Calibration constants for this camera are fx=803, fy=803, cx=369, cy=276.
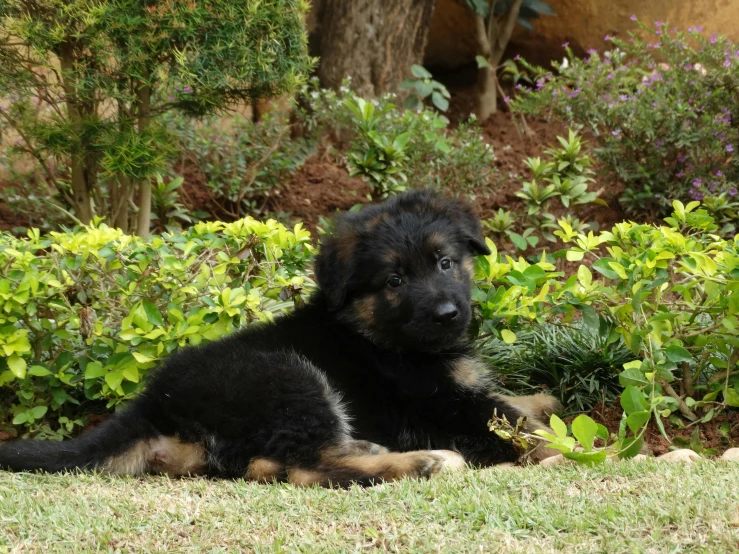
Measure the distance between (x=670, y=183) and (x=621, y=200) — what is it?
1.50 ft

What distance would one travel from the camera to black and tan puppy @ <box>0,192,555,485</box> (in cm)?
352

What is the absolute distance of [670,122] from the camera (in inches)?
286

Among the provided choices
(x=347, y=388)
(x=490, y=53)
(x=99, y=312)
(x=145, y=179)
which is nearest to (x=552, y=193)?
(x=145, y=179)

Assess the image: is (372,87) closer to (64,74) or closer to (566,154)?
(566,154)

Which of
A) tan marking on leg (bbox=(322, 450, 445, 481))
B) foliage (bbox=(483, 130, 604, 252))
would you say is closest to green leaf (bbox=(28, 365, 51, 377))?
tan marking on leg (bbox=(322, 450, 445, 481))

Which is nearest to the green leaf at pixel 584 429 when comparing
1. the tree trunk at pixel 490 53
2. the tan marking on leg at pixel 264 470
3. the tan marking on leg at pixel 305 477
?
the tan marking on leg at pixel 305 477

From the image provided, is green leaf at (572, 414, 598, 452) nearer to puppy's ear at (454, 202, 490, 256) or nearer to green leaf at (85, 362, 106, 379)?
puppy's ear at (454, 202, 490, 256)

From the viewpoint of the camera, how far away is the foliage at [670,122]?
7168mm

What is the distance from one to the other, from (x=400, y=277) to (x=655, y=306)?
53.2 inches

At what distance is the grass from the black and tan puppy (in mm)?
244

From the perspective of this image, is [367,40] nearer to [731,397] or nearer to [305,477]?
[731,397]

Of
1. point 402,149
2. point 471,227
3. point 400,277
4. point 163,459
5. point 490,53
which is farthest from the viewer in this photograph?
point 490,53

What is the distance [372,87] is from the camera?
29.2 feet

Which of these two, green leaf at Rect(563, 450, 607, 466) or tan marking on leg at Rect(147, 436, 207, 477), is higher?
green leaf at Rect(563, 450, 607, 466)
